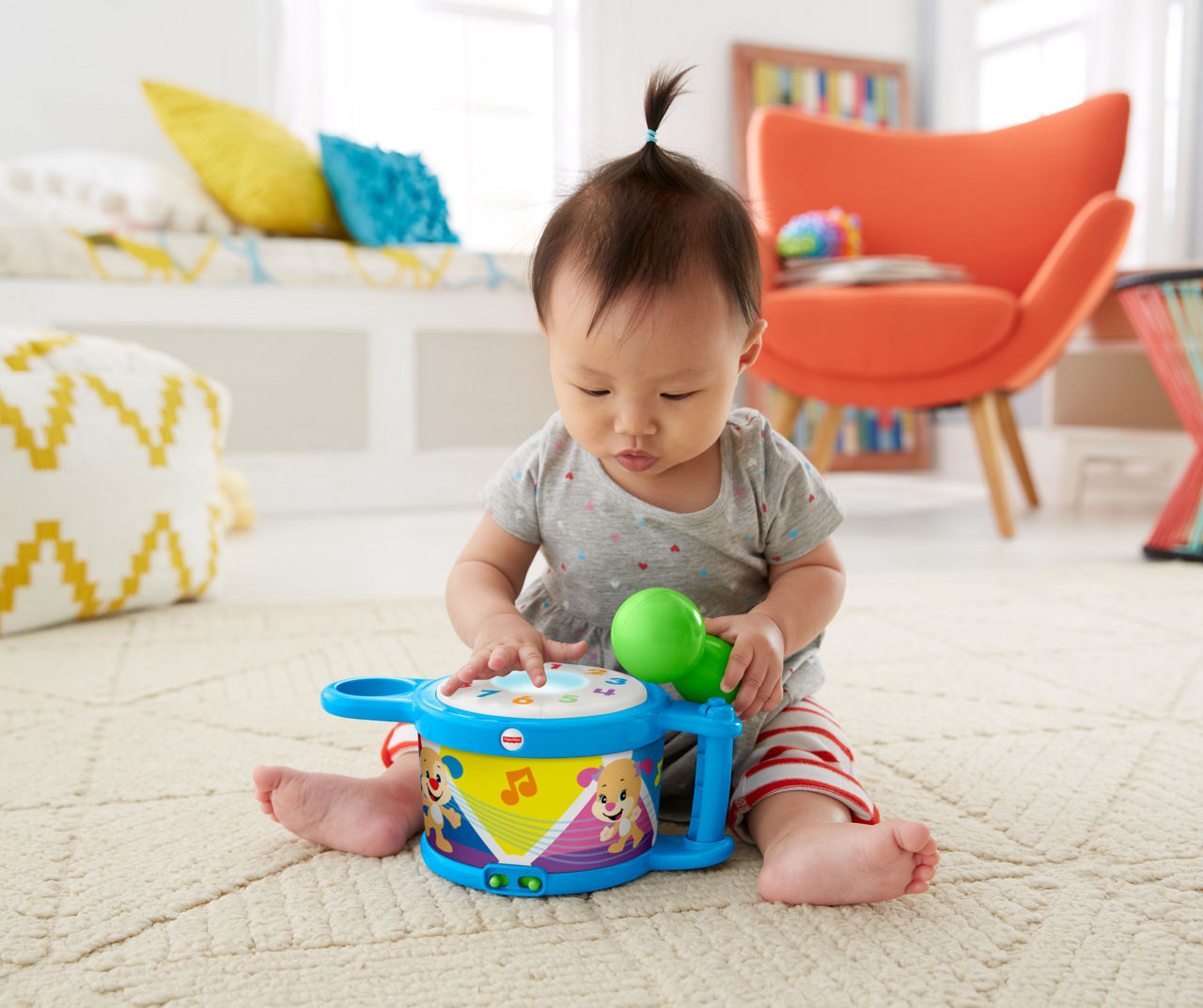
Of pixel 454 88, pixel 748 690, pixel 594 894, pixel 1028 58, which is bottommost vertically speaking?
pixel 594 894

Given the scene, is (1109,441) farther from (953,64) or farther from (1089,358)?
(953,64)

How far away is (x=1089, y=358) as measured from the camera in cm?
283

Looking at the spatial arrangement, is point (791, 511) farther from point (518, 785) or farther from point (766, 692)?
point (518, 785)

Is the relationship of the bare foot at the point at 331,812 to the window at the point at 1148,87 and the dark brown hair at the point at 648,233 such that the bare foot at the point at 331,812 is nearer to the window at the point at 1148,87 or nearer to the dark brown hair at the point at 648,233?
the dark brown hair at the point at 648,233

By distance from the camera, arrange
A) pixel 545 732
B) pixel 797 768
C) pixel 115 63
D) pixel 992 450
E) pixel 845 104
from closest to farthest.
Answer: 1. pixel 545 732
2. pixel 797 768
3. pixel 992 450
4. pixel 115 63
5. pixel 845 104

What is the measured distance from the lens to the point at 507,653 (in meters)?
0.61

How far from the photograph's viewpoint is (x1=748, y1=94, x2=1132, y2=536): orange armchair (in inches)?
77.7

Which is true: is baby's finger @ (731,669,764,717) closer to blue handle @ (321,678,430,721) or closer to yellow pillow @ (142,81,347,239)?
blue handle @ (321,678,430,721)

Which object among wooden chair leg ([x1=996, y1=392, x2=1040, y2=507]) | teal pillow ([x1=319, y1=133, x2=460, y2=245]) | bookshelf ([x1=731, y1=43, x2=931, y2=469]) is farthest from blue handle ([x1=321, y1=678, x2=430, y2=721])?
bookshelf ([x1=731, y1=43, x2=931, y2=469])

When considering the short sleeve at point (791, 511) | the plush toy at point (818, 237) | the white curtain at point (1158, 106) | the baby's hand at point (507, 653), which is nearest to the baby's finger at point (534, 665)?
the baby's hand at point (507, 653)

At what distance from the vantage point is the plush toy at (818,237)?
2.21 meters

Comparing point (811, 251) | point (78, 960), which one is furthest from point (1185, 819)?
point (811, 251)

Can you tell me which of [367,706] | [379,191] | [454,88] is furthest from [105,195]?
[367,706]

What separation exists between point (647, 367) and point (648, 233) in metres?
0.08
